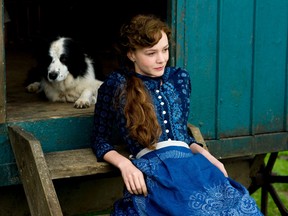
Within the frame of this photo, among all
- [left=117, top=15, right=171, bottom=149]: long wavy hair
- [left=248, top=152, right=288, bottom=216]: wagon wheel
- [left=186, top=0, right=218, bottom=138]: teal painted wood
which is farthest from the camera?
[left=248, top=152, right=288, bottom=216]: wagon wheel

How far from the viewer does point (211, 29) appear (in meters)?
4.20

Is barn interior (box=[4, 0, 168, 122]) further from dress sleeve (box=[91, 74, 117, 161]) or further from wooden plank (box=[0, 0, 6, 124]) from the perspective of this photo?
dress sleeve (box=[91, 74, 117, 161])

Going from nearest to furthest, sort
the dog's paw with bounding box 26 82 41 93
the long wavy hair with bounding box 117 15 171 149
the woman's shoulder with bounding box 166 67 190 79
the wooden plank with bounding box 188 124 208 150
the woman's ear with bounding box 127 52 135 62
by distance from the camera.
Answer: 1. the long wavy hair with bounding box 117 15 171 149
2. the woman's ear with bounding box 127 52 135 62
3. the woman's shoulder with bounding box 166 67 190 79
4. the wooden plank with bounding box 188 124 208 150
5. the dog's paw with bounding box 26 82 41 93

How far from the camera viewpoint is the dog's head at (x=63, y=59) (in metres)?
4.41

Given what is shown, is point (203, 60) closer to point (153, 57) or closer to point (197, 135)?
point (197, 135)

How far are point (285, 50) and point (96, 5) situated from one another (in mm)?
3354

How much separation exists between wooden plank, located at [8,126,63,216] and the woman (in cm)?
34

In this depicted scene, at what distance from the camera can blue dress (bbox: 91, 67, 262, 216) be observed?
2916mm

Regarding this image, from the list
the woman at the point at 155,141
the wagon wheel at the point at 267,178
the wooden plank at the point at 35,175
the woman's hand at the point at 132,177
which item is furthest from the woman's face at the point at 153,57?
the wagon wheel at the point at 267,178

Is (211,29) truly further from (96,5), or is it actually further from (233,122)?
(96,5)

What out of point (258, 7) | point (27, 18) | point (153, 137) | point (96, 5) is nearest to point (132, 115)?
point (153, 137)

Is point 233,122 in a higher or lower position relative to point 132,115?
lower

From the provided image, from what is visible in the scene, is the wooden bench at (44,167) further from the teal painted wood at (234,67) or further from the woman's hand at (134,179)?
the teal painted wood at (234,67)

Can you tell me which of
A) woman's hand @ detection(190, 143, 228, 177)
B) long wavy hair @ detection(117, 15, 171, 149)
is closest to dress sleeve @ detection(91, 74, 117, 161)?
long wavy hair @ detection(117, 15, 171, 149)
